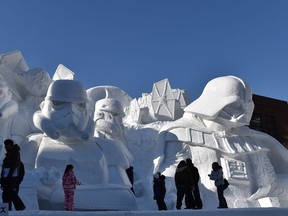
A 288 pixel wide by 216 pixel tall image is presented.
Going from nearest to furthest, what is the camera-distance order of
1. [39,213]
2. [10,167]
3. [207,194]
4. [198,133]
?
1. [39,213]
2. [10,167]
3. [207,194]
4. [198,133]

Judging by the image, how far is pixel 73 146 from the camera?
871cm

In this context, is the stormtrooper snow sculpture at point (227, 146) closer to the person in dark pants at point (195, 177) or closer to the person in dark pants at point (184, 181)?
the person in dark pants at point (195, 177)

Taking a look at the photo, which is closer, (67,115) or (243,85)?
(67,115)

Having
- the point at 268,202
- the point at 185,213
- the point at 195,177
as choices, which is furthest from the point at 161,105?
the point at 185,213

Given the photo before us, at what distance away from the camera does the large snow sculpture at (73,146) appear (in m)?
8.27

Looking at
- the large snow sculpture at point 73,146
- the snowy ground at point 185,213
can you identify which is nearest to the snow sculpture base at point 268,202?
the large snow sculpture at point 73,146

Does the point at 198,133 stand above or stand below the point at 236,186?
above

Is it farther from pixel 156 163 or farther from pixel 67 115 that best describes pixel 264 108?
pixel 67 115

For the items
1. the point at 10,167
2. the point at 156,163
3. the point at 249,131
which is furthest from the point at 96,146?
the point at 249,131

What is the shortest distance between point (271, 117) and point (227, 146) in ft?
68.0

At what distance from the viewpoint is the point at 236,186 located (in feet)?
35.8

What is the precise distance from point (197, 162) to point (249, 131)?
79.1 inches

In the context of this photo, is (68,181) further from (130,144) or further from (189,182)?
(130,144)

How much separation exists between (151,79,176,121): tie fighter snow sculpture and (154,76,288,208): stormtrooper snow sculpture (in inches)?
110
